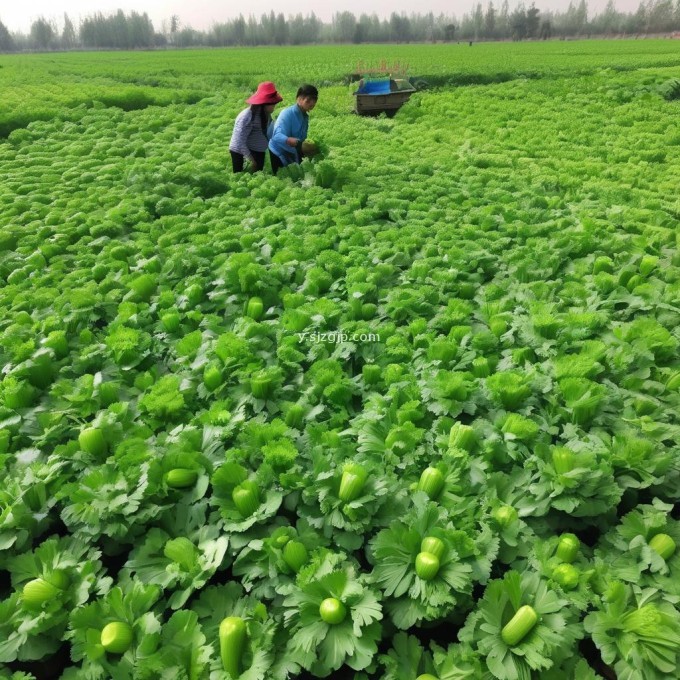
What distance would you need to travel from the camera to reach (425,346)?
3422 millimetres

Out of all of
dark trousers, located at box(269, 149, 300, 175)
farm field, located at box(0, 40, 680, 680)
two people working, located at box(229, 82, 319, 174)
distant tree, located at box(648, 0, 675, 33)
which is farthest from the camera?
distant tree, located at box(648, 0, 675, 33)

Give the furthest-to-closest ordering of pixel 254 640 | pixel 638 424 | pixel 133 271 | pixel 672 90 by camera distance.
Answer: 1. pixel 672 90
2. pixel 133 271
3. pixel 638 424
4. pixel 254 640

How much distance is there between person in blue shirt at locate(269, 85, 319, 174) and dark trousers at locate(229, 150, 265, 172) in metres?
0.26

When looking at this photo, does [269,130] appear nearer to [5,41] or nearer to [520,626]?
[520,626]

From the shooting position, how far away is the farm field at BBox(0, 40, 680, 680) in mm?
1940

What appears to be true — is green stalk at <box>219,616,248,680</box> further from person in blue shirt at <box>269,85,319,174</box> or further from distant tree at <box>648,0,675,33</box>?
distant tree at <box>648,0,675,33</box>

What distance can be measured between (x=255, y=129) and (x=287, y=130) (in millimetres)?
534

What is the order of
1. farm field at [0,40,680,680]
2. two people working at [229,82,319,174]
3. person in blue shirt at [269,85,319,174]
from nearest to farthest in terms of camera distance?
farm field at [0,40,680,680]
person in blue shirt at [269,85,319,174]
two people working at [229,82,319,174]

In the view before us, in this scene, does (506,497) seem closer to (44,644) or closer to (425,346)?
(425,346)

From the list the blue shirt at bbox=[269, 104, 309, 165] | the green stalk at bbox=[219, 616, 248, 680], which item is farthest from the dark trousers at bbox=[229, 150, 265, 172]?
the green stalk at bbox=[219, 616, 248, 680]

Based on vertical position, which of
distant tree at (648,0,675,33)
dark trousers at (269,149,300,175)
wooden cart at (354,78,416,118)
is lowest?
dark trousers at (269,149,300,175)

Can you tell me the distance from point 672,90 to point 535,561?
19009 mm

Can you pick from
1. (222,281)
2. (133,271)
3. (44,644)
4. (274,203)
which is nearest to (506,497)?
(44,644)

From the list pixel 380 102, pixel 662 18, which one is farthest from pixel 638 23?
pixel 380 102
